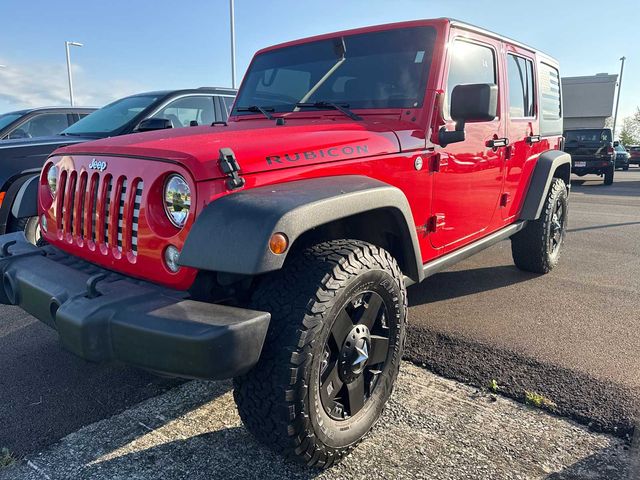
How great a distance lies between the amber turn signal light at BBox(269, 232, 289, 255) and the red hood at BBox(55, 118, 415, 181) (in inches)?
14.4

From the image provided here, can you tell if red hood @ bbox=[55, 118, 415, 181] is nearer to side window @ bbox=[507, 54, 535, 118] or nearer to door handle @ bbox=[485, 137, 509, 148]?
door handle @ bbox=[485, 137, 509, 148]

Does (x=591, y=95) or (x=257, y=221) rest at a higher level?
(x=591, y=95)

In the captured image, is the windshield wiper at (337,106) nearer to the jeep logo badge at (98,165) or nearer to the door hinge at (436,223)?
the door hinge at (436,223)

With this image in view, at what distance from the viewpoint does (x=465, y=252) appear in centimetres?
344

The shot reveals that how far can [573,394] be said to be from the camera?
2664 mm

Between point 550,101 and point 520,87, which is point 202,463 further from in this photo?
point 550,101

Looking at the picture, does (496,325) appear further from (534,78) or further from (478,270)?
(534,78)

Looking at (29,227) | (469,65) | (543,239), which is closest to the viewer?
(469,65)

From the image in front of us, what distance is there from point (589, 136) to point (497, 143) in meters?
14.3

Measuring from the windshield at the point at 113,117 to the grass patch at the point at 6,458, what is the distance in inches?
142

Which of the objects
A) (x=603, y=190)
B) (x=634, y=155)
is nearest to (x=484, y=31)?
(x=603, y=190)

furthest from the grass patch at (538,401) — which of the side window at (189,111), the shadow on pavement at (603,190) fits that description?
the shadow on pavement at (603,190)

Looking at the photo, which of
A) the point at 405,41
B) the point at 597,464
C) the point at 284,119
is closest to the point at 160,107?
the point at 284,119

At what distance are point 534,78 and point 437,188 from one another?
86.3 inches
